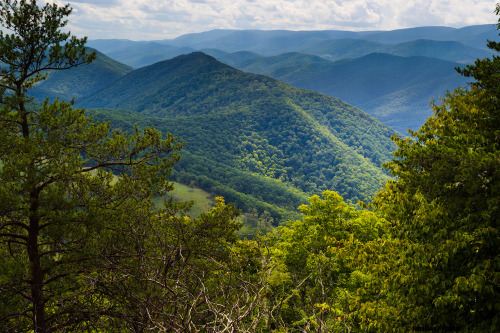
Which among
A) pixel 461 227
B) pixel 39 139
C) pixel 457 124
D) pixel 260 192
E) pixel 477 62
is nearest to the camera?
pixel 461 227

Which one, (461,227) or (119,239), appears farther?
(119,239)

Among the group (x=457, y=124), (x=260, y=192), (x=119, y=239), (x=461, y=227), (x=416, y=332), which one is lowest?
(x=260, y=192)

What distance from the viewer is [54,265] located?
819 centimetres

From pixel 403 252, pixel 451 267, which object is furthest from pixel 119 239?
pixel 451 267

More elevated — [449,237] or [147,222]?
[147,222]

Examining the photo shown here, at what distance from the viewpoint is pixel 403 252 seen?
8.00 m

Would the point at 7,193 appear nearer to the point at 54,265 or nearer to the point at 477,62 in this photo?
the point at 54,265

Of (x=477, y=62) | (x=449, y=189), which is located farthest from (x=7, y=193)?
(x=477, y=62)

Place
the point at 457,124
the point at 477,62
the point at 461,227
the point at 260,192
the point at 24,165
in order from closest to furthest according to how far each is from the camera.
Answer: the point at 461,227 < the point at 24,165 < the point at 457,124 < the point at 477,62 < the point at 260,192

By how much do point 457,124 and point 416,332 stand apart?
19.4 feet

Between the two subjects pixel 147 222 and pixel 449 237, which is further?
pixel 449 237

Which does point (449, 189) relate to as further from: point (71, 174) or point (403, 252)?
point (71, 174)

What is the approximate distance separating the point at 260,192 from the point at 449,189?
124 m

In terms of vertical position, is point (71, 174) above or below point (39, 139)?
below
